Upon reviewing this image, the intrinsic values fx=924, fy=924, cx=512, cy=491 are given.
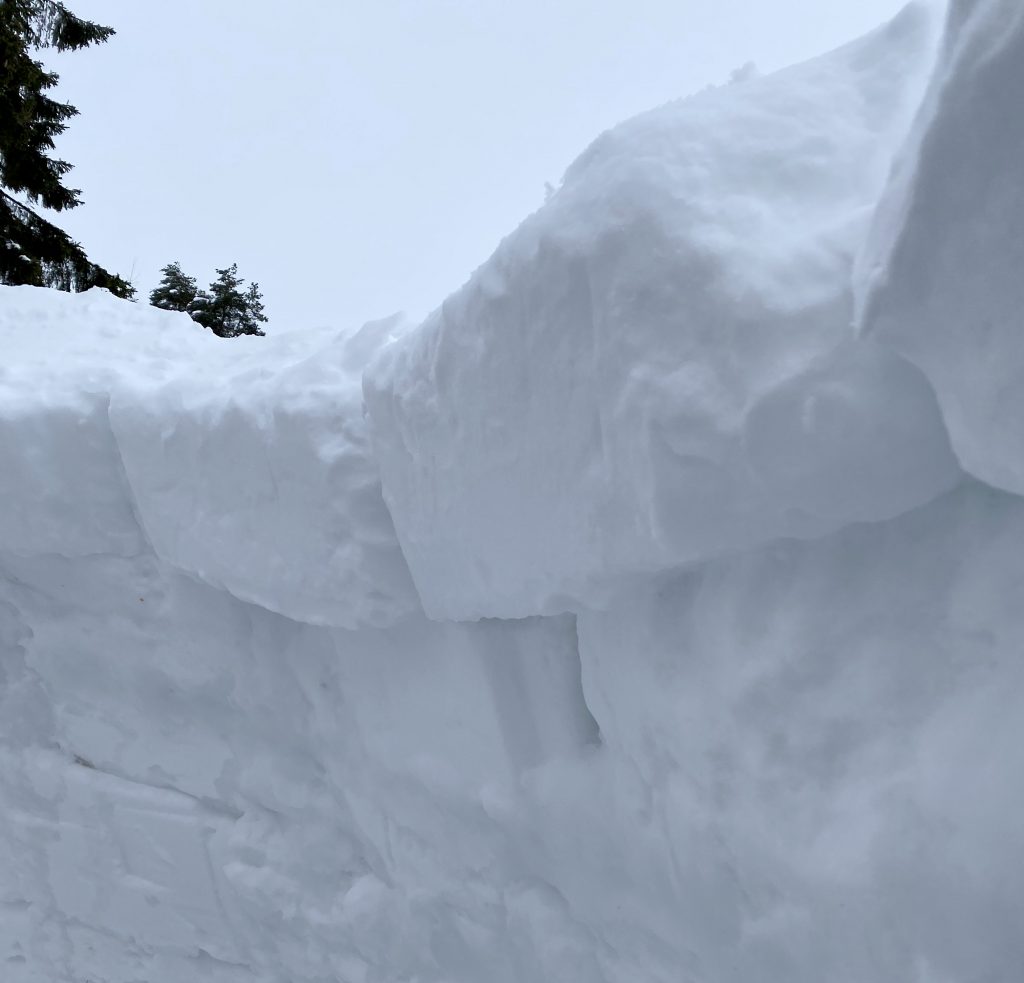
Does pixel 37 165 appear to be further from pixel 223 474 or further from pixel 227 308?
pixel 223 474

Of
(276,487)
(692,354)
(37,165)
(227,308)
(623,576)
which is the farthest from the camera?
(227,308)

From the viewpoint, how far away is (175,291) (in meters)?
13.1

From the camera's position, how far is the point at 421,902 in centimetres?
168

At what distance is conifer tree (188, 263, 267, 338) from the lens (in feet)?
41.3

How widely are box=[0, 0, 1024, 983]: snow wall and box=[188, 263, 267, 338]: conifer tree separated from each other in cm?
1110

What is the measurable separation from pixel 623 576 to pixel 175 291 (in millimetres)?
13308

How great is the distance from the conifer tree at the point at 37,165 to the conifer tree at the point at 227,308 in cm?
425

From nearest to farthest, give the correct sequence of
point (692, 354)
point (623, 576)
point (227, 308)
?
point (692, 354) < point (623, 576) < point (227, 308)

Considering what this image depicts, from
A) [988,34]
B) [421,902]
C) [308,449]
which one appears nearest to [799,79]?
[988,34]

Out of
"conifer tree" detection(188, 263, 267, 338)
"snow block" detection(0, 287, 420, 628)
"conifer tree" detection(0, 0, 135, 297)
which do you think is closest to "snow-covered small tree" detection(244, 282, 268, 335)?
Result: "conifer tree" detection(188, 263, 267, 338)

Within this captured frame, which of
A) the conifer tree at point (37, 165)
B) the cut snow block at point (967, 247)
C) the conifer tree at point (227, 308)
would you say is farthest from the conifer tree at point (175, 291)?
the cut snow block at point (967, 247)

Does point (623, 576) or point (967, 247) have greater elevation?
point (967, 247)

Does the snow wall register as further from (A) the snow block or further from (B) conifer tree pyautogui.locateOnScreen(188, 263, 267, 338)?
(B) conifer tree pyautogui.locateOnScreen(188, 263, 267, 338)

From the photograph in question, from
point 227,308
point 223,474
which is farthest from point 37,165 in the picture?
point 223,474
